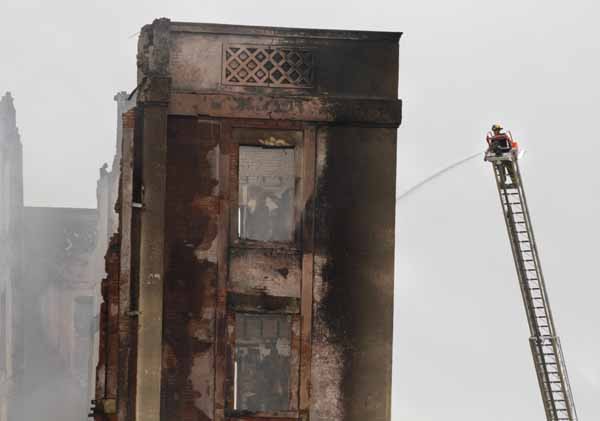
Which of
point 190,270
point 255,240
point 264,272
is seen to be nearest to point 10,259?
point 190,270

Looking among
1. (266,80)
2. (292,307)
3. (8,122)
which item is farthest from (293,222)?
(8,122)

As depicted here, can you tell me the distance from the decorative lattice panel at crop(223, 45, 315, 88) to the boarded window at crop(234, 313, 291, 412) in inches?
122

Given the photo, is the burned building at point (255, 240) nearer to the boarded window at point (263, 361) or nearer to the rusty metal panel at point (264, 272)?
the rusty metal panel at point (264, 272)

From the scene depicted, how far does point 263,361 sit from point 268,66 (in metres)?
4.21

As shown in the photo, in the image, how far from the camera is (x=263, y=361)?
505 inches

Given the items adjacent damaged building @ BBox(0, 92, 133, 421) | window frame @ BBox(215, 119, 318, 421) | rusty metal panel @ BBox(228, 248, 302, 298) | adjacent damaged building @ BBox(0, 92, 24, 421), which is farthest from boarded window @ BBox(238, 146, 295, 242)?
adjacent damaged building @ BBox(0, 92, 24, 421)

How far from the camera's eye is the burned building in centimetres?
1155

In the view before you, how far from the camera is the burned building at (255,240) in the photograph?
1155 cm

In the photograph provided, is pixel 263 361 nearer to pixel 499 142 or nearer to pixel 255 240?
pixel 255 240

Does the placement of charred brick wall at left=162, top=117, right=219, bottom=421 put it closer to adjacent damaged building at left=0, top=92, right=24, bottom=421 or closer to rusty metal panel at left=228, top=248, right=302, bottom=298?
rusty metal panel at left=228, top=248, right=302, bottom=298

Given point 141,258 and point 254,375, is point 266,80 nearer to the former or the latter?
point 141,258

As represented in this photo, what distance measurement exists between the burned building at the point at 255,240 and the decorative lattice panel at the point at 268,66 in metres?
0.02

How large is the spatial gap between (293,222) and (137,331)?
2.46m

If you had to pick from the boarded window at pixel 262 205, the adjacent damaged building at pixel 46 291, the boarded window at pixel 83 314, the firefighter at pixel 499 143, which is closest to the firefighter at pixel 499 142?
the firefighter at pixel 499 143
